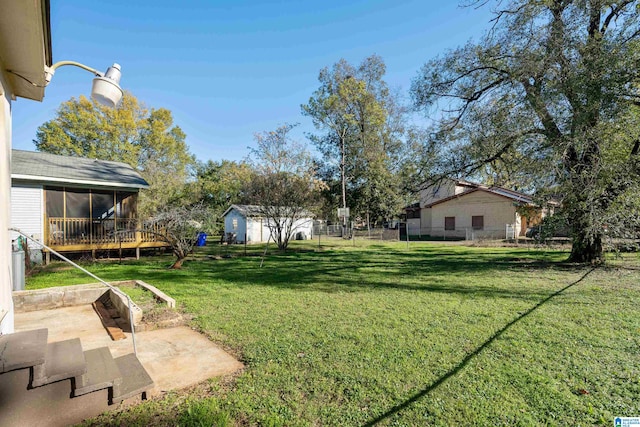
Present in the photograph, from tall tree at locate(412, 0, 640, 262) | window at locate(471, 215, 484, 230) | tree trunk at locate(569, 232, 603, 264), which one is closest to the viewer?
tall tree at locate(412, 0, 640, 262)

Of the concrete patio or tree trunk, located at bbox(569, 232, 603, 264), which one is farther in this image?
tree trunk, located at bbox(569, 232, 603, 264)

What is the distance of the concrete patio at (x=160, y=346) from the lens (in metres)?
3.20

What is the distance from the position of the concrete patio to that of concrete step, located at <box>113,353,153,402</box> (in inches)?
5.8

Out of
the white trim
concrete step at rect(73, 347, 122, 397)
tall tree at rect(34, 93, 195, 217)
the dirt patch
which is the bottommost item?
the dirt patch

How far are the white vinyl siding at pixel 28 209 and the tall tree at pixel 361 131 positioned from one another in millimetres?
22596

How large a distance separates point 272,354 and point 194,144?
3257 centimetres

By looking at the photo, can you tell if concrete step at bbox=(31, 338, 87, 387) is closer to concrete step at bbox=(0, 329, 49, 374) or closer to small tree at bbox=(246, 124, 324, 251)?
concrete step at bbox=(0, 329, 49, 374)

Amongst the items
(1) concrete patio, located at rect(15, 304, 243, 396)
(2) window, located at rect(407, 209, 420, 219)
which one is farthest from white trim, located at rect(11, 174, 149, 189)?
(2) window, located at rect(407, 209, 420, 219)

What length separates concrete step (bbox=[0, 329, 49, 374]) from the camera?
2.12 meters

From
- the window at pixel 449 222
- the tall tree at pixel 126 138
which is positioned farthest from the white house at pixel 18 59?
the window at pixel 449 222

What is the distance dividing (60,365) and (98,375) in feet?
1.03

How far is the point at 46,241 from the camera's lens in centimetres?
1120

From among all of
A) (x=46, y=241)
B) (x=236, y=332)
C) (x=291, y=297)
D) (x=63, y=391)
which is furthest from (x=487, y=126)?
(x=46, y=241)

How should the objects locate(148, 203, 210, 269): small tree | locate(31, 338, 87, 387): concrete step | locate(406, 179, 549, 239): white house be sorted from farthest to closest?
locate(406, 179, 549, 239): white house → locate(148, 203, 210, 269): small tree → locate(31, 338, 87, 387): concrete step
